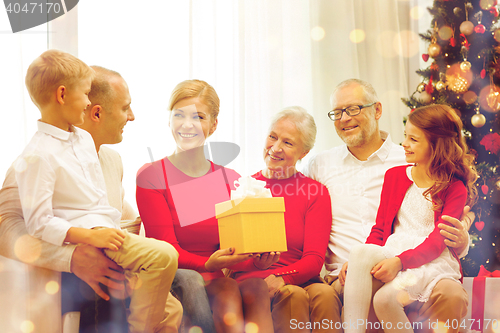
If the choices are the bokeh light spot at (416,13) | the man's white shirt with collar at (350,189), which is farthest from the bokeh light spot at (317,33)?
the man's white shirt with collar at (350,189)

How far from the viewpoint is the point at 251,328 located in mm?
1587

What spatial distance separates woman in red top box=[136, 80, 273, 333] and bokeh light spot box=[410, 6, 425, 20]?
2.72 m

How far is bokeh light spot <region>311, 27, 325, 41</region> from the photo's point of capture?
3311 millimetres

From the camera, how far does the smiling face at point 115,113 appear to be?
1.81 meters

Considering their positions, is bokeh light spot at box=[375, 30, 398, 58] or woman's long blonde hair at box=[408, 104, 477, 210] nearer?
woman's long blonde hair at box=[408, 104, 477, 210]

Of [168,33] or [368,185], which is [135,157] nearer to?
[168,33]

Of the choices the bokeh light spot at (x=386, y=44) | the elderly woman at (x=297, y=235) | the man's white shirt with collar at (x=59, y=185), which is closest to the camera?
the man's white shirt with collar at (x=59, y=185)

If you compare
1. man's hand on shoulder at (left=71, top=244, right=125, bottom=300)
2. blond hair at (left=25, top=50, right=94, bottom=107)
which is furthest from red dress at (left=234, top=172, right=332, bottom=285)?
blond hair at (left=25, top=50, right=94, bottom=107)

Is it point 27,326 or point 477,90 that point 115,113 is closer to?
point 27,326

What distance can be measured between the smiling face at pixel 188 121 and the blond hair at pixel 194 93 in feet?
0.06

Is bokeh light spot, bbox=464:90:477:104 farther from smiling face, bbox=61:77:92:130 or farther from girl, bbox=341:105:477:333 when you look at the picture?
smiling face, bbox=61:77:92:130

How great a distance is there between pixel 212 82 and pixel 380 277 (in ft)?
5.61

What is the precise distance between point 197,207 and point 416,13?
10.3 feet

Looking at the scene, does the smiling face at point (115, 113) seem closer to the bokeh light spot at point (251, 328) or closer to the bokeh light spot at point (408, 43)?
the bokeh light spot at point (251, 328)
